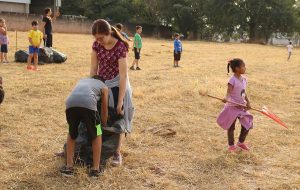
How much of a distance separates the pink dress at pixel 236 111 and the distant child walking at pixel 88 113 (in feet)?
5.84

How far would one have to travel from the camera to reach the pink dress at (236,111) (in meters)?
5.61

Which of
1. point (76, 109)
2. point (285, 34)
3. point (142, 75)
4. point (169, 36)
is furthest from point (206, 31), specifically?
point (76, 109)

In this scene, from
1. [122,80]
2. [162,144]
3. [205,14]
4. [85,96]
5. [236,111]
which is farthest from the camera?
[205,14]

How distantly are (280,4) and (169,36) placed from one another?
1213cm

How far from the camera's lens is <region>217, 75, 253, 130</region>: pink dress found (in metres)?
5.61

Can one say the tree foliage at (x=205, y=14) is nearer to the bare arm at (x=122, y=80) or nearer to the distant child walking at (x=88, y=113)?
the bare arm at (x=122, y=80)

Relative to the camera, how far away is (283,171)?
5.15 m

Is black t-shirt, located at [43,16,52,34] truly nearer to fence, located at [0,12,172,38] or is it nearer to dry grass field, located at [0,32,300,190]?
dry grass field, located at [0,32,300,190]

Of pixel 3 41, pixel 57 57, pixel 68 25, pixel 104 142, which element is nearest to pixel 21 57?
pixel 3 41

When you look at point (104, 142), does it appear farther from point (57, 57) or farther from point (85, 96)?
point (57, 57)

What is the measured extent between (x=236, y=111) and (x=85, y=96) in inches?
88.5

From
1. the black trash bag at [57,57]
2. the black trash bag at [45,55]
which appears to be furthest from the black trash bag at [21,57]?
the black trash bag at [57,57]

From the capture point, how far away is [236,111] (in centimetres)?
563

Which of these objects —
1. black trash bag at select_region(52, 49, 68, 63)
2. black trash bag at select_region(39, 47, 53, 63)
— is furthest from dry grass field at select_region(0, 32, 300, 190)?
black trash bag at select_region(52, 49, 68, 63)
